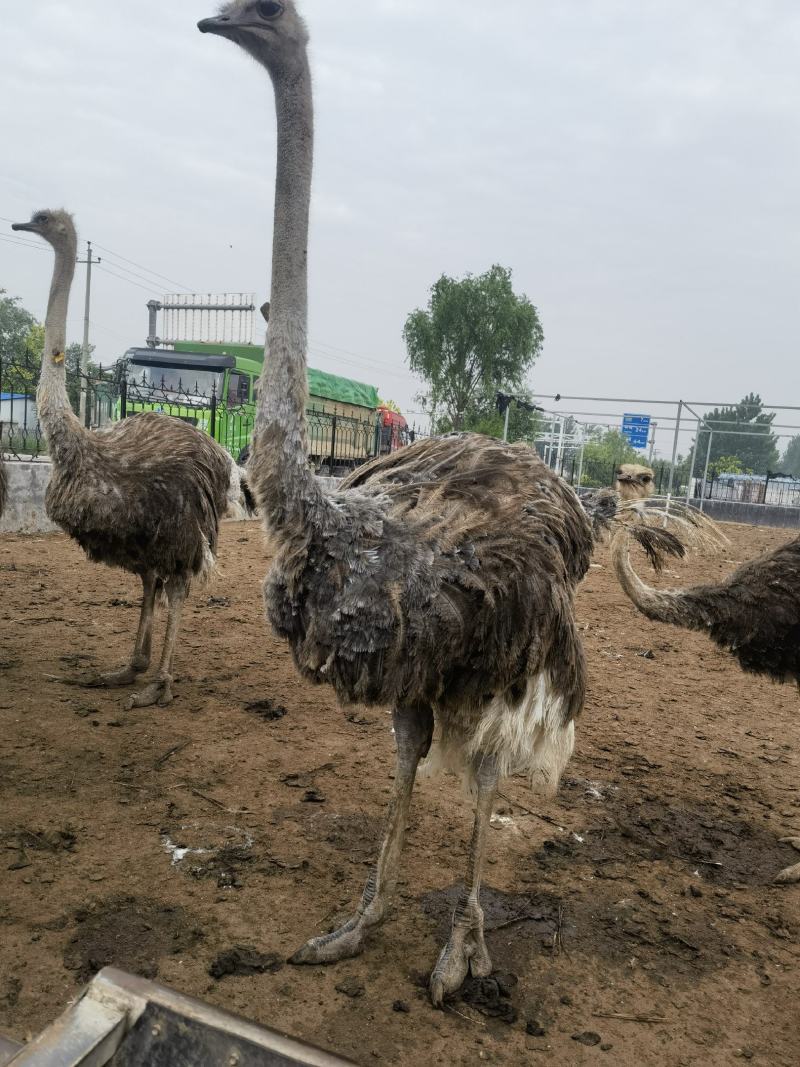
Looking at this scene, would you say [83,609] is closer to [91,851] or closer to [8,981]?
[91,851]

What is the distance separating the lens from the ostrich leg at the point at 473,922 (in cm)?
224

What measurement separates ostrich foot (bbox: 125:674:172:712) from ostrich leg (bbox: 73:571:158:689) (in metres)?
0.20

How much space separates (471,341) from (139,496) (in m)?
26.8

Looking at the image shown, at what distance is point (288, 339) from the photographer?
2.21 meters

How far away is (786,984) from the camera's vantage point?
2.36 m

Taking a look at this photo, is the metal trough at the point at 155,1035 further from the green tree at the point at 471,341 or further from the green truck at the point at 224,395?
the green tree at the point at 471,341

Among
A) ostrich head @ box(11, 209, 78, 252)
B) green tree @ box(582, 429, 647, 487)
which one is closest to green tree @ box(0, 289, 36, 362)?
green tree @ box(582, 429, 647, 487)

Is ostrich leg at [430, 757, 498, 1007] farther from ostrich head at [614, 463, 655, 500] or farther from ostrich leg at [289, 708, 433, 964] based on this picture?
ostrich head at [614, 463, 655, 500]

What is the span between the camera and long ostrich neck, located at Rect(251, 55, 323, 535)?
215 centimetres

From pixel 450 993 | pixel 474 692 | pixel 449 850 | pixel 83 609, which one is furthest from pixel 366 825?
pixel 83 609

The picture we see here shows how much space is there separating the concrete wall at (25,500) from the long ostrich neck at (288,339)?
659 cm

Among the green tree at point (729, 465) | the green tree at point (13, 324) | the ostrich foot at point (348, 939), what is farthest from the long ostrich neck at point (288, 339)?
the green tree at point (13, 324)

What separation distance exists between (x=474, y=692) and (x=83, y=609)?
4.21 meters

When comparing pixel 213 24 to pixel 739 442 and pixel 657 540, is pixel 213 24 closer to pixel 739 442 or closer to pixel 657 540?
pixel 657 540
